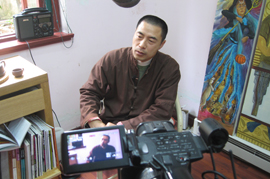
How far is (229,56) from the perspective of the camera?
6.03ft

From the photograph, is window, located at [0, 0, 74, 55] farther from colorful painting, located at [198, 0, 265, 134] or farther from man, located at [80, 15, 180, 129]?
colorful painting, located at [198, 0, 265, 134]

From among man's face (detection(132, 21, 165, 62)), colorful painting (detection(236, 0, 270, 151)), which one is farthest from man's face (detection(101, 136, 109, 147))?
colorful painting (detection(236, 0, 270, 151))

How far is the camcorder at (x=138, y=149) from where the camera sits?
2.15 ft

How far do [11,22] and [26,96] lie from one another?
2.84 ft

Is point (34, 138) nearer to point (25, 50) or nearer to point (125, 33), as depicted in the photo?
point (25, 50)

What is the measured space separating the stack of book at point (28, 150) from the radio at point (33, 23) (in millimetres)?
626

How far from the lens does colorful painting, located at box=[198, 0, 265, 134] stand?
5.54ft

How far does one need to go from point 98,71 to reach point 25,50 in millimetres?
519

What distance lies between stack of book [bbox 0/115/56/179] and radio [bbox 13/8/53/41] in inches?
24.7

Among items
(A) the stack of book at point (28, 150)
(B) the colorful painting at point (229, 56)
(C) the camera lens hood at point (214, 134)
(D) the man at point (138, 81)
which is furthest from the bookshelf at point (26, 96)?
(B) the colorful painting at point (229, 56)

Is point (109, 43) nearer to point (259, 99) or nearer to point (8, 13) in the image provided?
point (8, 13)

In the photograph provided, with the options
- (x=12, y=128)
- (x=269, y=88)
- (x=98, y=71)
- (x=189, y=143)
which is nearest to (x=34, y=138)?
(x=12, y=128)

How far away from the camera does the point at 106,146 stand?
705 millimetres

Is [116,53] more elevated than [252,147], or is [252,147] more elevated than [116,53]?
[116,53]
